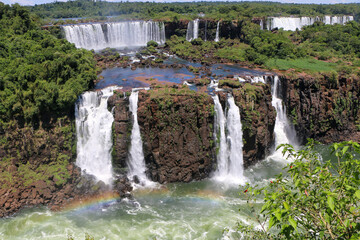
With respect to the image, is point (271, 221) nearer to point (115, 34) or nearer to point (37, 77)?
point (37, 77)

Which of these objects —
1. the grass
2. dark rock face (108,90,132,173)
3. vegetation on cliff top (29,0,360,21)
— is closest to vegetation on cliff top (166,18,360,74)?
the grass

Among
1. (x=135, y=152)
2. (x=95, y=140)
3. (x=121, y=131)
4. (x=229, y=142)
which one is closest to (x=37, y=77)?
(x=95, y=140)

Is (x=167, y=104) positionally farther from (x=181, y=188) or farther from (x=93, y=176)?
(x=93, y=176)

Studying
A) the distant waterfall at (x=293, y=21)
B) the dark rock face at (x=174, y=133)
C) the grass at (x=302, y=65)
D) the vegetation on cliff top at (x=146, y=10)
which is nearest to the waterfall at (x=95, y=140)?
the dark rock face at (x=174, y=133)

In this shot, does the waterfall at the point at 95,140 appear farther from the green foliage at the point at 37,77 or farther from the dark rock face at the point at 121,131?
the green foliage at the point at 37,77

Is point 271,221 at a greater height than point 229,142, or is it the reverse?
point 271,221

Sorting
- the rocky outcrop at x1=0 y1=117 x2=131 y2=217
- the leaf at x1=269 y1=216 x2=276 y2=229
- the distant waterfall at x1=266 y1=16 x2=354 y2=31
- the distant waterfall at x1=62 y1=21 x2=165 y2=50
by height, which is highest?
the distant waterfall at x1=266 y1=16 x2=354 y2=31

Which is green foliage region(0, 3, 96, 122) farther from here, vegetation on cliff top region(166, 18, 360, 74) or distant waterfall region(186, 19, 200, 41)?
distant waterfall region(186, 19, 200, 41)

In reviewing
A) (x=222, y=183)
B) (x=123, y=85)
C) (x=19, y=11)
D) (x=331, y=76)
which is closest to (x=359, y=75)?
(x=331, y=76)
